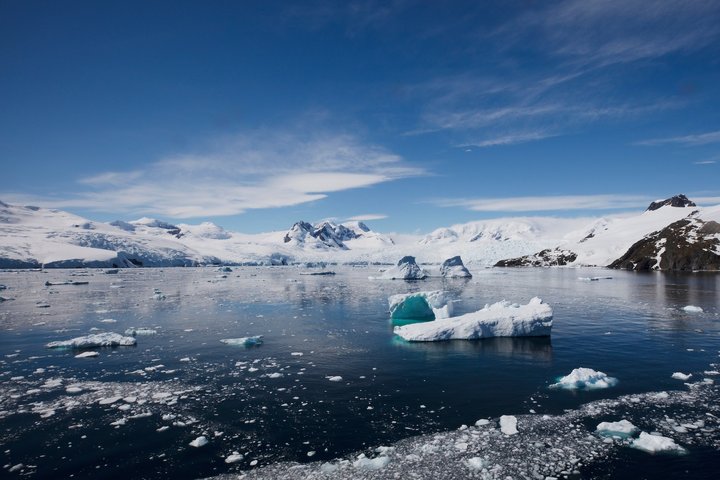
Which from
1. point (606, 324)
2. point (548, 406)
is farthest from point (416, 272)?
point (548, 406)

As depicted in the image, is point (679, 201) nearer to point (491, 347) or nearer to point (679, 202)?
point (679, 202)

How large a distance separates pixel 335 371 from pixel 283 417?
3889mm

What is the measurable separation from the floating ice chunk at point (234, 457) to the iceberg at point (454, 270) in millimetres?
61234

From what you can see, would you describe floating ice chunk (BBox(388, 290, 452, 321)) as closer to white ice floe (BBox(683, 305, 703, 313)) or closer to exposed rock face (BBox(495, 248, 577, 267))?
white ice floe (BBox(683, 305, 703, 313))

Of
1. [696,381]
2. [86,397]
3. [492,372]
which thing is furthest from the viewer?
[492,372]

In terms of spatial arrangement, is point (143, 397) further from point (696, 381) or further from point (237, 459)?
point (696, 381)

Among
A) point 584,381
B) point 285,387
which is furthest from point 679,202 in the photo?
point 285,387

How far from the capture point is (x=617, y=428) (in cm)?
873

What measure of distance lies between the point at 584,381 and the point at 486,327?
6.60 metres

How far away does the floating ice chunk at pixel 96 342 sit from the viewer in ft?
55.3

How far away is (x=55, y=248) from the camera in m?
116

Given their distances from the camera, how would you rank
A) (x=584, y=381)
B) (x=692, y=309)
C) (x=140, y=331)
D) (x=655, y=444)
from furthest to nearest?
(x=692, y=309) < (x=140, y=331) < (x=584, y=381) < (x=655, y=444)

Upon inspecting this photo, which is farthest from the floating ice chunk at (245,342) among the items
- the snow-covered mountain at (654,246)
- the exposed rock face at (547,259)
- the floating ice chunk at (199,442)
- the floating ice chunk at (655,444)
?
the exposed rock face at (547,259)

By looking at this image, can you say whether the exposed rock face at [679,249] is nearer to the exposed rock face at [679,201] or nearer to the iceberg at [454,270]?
the iceberg at [454,270]
